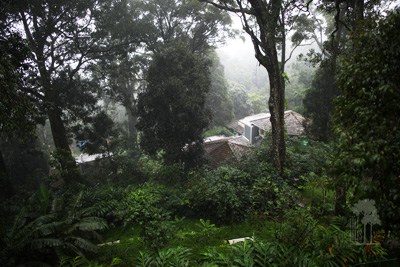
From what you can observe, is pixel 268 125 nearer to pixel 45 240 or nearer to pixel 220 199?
pixel 220 199

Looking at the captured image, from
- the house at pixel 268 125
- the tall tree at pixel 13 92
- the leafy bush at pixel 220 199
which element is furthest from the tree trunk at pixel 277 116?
the house at pixel 268 125

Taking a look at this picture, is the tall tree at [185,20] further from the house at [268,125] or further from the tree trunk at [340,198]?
the tree trunk at [340,198]

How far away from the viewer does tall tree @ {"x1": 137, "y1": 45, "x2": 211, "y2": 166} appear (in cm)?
1365

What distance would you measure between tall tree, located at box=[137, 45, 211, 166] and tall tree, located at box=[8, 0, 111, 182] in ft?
11.5

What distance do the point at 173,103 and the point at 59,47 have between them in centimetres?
679

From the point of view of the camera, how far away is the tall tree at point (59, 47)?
34.4 ft

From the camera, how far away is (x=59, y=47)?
12.5m

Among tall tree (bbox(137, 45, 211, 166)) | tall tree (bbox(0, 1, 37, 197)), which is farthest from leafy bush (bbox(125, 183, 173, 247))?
tall tree (bbox(137, 45, 211, 166))

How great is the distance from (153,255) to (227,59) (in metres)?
77.5

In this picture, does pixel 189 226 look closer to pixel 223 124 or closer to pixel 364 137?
pixel 364 137

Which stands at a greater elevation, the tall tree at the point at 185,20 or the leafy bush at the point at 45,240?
the tall tree at the point at 185,20

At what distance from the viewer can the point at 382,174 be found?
2.65 m

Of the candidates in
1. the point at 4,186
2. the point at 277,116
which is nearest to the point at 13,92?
the point at 4,186

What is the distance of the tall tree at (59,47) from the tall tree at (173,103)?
3.50 m
